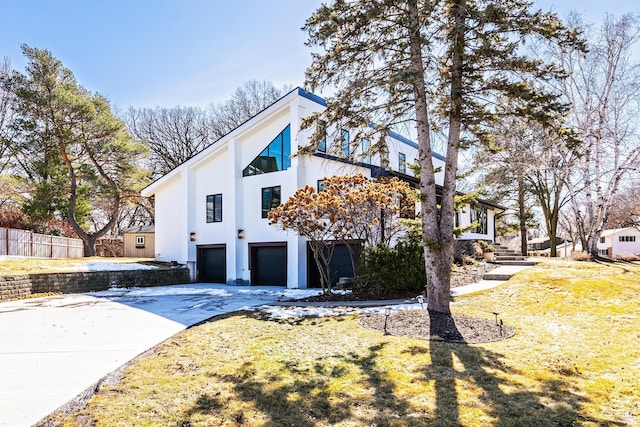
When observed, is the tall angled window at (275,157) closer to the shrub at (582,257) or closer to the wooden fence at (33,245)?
the wooden fence at (33,245)

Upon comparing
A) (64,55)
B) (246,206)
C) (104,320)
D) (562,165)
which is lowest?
(104,320)

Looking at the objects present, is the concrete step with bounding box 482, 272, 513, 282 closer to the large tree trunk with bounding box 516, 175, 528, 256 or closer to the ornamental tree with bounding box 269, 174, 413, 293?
the ornamental tree with bounding box 269, 174, 413, 293

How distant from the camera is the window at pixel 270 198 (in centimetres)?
1627

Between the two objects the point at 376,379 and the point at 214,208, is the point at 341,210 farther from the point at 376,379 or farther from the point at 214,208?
the point at 214,208

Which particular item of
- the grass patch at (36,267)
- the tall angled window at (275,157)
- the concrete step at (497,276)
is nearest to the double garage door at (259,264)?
the tall angled window at (275,157)

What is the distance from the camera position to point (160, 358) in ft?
18.1

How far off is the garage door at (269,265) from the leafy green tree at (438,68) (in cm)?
895

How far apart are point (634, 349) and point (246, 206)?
1428 cm

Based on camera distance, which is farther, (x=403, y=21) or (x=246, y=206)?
(x=246, y=206)

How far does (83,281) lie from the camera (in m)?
14.4

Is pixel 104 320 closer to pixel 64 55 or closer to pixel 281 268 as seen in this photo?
pixel 281 268

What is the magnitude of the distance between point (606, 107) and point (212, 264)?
18593mm

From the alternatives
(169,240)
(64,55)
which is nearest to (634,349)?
(169,240)

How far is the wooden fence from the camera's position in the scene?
61.0 feet
